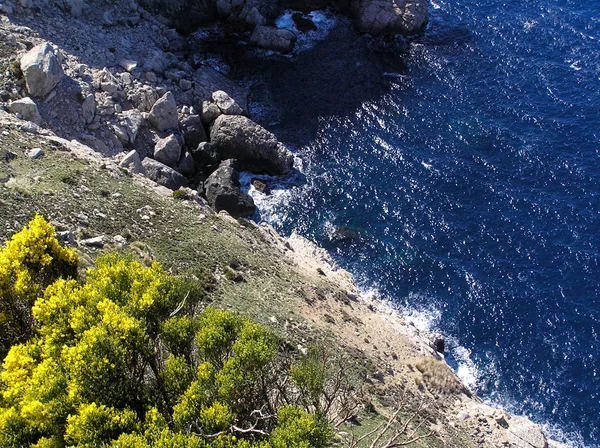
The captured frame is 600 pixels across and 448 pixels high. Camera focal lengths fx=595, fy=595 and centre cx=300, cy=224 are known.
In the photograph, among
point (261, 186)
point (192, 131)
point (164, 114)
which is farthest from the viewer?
point (192, 131)

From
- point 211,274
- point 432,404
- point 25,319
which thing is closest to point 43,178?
point 211,274

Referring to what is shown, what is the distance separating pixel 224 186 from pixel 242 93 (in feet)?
66.3

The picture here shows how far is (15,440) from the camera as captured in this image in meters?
23.8

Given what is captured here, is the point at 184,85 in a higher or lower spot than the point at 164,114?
higher

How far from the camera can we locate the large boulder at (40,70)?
5762 centimetres

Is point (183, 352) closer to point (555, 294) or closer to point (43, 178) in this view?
point (43, 178)

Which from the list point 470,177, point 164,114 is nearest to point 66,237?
point 164,114

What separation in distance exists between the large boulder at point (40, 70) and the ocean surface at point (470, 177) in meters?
24.0

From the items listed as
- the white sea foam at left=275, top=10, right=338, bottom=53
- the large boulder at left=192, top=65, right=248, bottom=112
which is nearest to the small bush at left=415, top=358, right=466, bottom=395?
the large boulder at left=192, top=65, right=248, bottom=112

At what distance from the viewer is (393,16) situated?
87812 millimetres

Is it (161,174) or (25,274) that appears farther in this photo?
(161,174)

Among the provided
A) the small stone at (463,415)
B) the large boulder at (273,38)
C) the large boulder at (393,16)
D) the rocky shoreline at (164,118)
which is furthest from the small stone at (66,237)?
the large boulder at (393,16)

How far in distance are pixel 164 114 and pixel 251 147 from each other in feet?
34.1

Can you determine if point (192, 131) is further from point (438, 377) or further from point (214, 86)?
point (438, 377)
